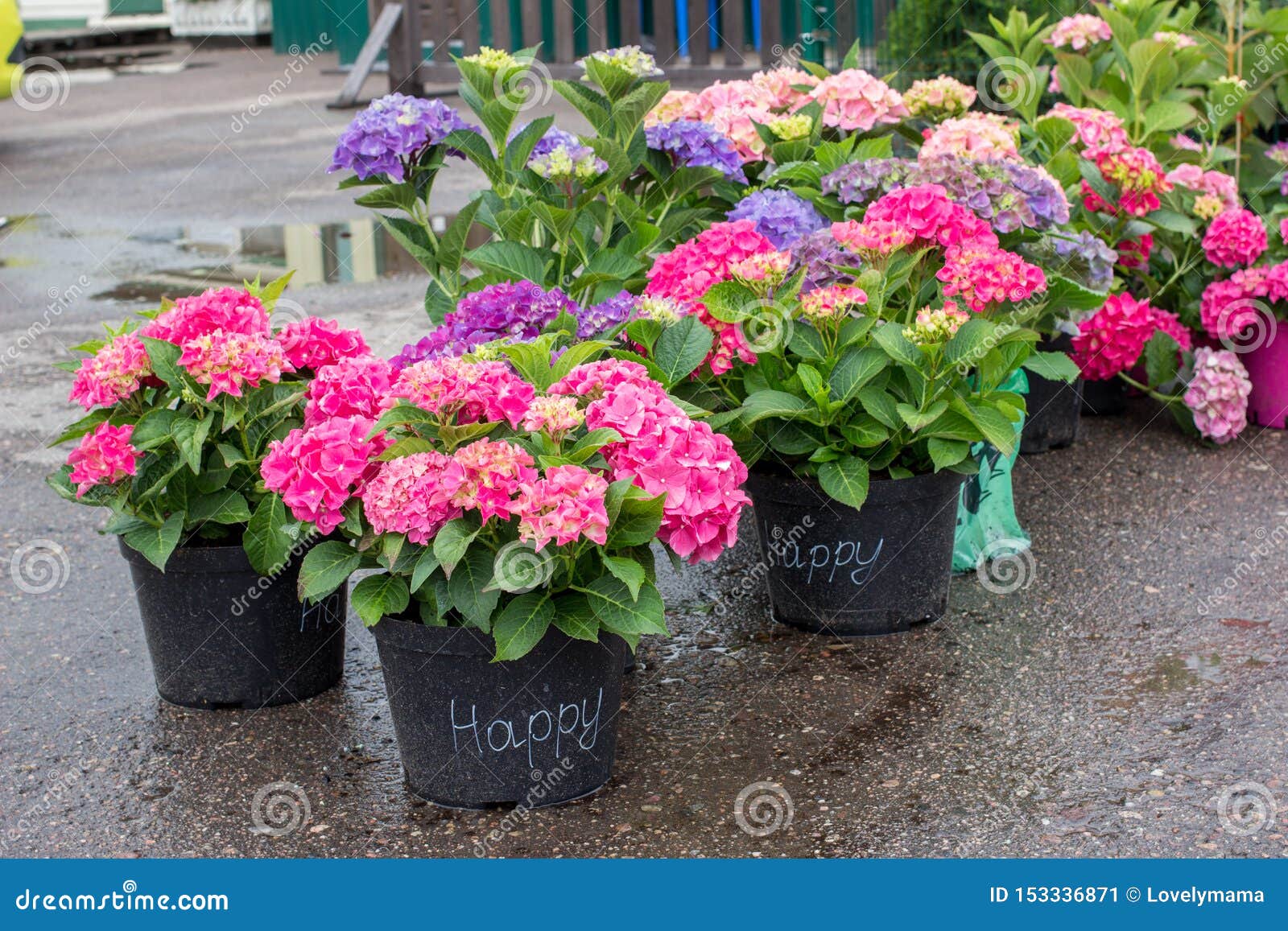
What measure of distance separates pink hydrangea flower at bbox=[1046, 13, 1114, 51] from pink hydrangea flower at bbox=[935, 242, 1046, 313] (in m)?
2.14

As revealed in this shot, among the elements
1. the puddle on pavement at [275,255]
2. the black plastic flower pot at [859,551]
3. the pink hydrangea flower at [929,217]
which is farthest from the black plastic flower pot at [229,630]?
the puddle on pavement at [275,255]

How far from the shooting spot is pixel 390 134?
3.41 m

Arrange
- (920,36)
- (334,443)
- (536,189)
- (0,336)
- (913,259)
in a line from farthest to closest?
1. (920,36)
2. (0,336)
3. (536,189)
4. (913,259)
5. (334,443)

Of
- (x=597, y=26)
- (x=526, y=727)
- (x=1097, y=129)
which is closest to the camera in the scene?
(x=526, y=727)

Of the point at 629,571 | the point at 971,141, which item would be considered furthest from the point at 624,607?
the point at 971,141

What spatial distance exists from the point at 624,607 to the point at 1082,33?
130 inches

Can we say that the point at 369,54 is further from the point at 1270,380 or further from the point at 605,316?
the point at 605,316

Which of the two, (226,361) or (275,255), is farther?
(275,255)

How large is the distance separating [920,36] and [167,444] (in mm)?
5924

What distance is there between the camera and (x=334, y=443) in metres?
2.69

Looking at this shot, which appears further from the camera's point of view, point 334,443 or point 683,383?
point 683,383

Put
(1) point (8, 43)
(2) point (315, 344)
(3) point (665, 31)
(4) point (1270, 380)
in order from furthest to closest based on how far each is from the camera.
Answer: (3) point (665, 31), (1) point (8, 43), (4) point (1270, 380), (2) point (315, 344)

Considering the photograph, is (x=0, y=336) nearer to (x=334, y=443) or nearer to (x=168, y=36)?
(x=334, y=443)

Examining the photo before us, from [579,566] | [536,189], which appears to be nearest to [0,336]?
[536,189]
